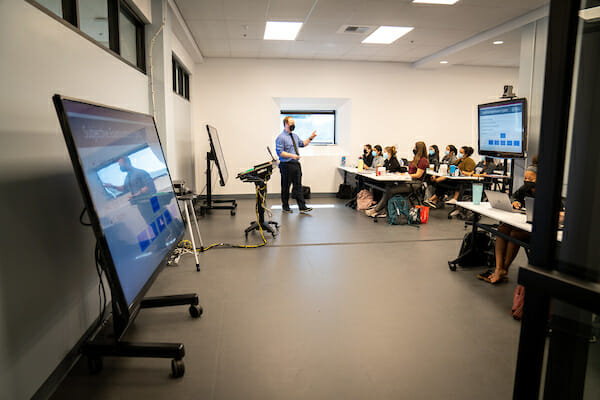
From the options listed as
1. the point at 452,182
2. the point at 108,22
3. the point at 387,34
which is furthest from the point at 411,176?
the point at 108,22

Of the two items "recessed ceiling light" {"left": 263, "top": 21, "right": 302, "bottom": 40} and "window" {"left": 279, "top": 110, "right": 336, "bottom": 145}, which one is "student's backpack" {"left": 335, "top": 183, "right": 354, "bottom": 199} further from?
"recessed ceiling light" {"left": 263, "top": 21, "right": 302, "bottom": 40}

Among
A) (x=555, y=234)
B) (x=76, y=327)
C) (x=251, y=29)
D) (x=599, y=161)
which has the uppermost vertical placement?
(x=251, y=29)

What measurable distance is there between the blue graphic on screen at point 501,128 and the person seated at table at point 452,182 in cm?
210

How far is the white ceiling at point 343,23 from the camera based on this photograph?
16.3 feet

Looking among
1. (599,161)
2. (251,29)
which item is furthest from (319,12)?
(599,161)

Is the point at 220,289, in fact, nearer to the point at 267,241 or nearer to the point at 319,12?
the point at 267,241

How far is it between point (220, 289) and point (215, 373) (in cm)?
116

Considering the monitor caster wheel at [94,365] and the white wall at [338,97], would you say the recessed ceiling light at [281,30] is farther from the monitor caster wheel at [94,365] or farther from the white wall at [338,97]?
the monitor caster wheel at [94,365]

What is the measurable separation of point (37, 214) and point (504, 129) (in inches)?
172

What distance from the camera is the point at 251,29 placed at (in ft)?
19.8

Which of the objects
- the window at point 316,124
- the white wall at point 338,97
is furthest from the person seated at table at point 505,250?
the window at point 316,124

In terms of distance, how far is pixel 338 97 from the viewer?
8500mm

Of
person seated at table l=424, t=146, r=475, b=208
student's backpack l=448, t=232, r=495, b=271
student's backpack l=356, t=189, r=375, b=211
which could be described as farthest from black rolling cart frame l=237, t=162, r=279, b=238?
person seated at table l=424, t=146, r=475, b=208

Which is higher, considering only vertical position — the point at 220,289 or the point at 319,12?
the point at 319,12
